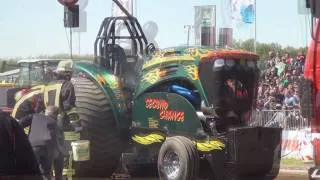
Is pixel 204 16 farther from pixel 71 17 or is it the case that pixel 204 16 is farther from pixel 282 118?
pixel 71 17

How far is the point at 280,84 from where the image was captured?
20.4 m

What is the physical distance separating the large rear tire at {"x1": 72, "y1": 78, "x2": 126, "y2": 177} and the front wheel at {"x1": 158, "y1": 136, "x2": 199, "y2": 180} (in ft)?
4.84

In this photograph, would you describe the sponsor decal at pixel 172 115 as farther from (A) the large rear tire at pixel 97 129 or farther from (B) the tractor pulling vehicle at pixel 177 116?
(A) the large rear tire at pixel 97 129

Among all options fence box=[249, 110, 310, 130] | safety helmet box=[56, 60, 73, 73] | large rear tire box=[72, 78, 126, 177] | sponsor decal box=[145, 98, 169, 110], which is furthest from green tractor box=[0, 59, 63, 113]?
fence box=[249, 110, 310, 130]

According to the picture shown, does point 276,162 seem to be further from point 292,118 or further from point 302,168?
point 292,118

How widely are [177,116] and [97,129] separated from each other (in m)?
1.86

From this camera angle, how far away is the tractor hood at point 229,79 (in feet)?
30.3

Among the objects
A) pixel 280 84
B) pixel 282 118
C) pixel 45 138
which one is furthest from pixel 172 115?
pixel 280 84

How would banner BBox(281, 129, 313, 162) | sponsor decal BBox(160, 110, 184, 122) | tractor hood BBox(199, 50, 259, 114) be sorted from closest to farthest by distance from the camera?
tractor hood BBox(199, 50, 259, 114) < sponsor decal BBox(160, 110, 184, 122) < banner BBox(281, 129, 313, 162)

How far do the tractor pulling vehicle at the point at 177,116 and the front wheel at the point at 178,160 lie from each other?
1cm

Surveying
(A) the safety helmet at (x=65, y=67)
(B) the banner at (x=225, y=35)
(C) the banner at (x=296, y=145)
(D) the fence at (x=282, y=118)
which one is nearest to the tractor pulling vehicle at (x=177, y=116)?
(A) the safety helmet at (x=65, y=67)

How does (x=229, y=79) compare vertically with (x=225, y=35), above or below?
below

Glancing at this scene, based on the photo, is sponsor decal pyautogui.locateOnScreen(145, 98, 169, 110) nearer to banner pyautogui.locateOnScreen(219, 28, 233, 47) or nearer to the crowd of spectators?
the crowd of spectators

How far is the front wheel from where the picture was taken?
29.7 feet
